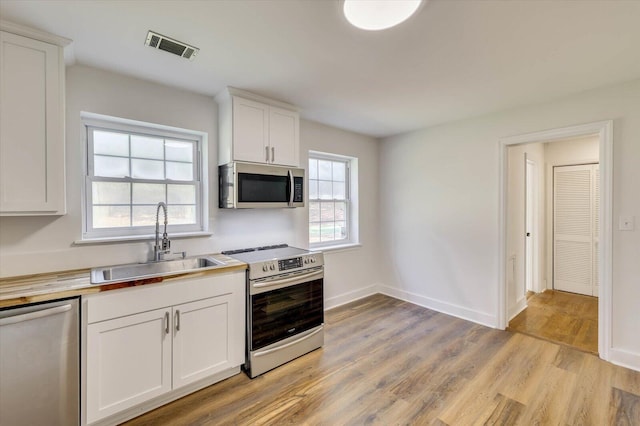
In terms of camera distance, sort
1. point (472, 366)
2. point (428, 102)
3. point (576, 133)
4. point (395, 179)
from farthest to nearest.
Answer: point (395, 179) < point (428, 102) < point (576, 133) < point (472, 366)

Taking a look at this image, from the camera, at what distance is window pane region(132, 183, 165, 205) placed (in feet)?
7.93

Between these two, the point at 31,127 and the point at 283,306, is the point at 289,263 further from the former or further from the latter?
the point at 31,127

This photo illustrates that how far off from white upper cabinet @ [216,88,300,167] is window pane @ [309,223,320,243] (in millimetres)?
1018

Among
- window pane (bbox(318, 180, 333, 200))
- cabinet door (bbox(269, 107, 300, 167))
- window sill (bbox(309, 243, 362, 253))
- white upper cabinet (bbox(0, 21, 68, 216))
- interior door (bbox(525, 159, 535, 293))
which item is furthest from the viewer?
interior door (bbox(525, 159, 535, 293))

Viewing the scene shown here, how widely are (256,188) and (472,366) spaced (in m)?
2.47

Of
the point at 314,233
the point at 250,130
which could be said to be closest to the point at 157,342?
the point at 250,130

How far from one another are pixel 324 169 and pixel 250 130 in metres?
1.44

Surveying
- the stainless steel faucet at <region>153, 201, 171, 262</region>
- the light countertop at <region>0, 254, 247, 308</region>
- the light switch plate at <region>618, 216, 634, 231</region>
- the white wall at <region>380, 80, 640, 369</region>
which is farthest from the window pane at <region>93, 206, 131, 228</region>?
the light switch plate at <region>618, 216, 634, 231</region>

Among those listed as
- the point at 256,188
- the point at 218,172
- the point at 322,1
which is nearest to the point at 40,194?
the point at 218,172

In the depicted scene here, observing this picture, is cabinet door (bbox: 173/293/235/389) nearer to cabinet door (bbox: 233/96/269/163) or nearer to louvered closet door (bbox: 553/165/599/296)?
cabinet door (bbox: 233/96/269/163)

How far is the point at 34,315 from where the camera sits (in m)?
1.48

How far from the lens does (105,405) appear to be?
1714 millimetres

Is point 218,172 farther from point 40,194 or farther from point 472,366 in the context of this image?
point 472,366

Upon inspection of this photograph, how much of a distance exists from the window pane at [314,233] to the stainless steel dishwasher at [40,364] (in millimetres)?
2449
